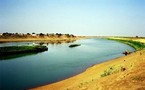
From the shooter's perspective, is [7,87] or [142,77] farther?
[7,87]

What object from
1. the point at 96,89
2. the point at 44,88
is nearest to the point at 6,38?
the point at 44,88

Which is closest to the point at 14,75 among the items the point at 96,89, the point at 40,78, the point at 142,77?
the point at 40,78

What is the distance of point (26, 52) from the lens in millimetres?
54344

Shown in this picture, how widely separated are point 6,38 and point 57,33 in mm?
76930

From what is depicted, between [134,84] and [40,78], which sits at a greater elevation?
[134,84]

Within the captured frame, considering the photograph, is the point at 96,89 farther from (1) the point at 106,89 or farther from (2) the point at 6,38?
(2) the point at 6,38

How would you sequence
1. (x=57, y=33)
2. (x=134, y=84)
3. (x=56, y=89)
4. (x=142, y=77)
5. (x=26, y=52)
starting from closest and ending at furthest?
(x=134, y=84) < (x=142, y=77) < (x=56, y=89) < (x=26, y=52) < (x=57, y=33)

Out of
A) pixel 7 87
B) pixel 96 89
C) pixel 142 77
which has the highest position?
pixel 142 77

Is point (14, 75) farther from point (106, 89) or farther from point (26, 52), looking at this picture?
point (26, 52)

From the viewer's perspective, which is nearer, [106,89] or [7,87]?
[106,89]

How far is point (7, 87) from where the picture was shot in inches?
843

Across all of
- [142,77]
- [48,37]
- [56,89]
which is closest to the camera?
[142,77]

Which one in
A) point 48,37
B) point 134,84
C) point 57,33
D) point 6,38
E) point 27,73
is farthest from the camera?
point 57,33

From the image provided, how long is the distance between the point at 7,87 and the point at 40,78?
491 centimetres
